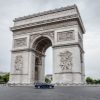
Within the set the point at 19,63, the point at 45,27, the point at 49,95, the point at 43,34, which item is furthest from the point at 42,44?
the point at 49,95

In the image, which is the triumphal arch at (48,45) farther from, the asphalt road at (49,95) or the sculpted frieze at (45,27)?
the asphalt road at (49,95)

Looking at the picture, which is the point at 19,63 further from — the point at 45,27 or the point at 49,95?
the point at 49,95

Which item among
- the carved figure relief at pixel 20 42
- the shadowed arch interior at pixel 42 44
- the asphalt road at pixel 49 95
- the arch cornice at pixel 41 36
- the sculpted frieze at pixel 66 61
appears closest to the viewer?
the asphalt road at pixel 49 95

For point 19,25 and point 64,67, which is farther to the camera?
point 19,25

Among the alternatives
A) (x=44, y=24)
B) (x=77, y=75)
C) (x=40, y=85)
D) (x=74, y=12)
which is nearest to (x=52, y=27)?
(x=44, y=24)

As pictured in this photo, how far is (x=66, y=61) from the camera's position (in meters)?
31.9

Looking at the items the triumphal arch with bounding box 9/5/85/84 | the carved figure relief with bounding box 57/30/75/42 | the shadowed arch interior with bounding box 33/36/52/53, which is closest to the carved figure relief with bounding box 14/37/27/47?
the triumphal arch with bounding box 9/5/85/84

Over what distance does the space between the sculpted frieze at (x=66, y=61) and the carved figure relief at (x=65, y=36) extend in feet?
8.12

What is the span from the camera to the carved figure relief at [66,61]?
103 ft

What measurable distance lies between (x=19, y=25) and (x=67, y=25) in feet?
34.2

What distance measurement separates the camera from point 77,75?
30.9 meters

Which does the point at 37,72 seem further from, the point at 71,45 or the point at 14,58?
the point at 71,45

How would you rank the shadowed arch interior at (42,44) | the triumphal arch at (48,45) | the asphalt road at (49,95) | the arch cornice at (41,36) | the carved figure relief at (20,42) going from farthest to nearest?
the carved figure relief at (20,42) < the shadowed arch interior at (42,44) < the arch cornice at (41,36) < the triumphal arch at (48,45) < the asphalt road at (49,95)

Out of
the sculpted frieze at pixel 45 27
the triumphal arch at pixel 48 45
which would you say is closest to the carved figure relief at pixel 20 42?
the triumphal arch at pixel 48 45
